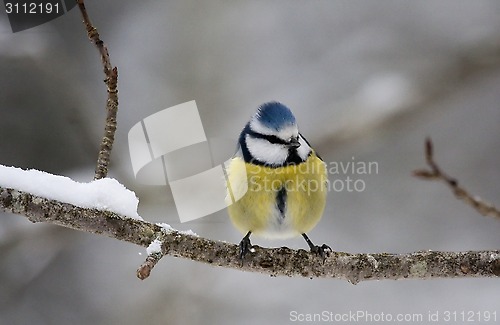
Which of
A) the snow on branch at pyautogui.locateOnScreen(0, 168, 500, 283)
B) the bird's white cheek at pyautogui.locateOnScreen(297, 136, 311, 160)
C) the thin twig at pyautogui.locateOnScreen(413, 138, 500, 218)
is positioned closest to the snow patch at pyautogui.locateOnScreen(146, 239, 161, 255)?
the snow on branch at pyautogui.locateOnScreen(0, 168, 500, 283)

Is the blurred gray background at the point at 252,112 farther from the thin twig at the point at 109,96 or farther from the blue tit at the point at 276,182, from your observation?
the thin twig at the point at 109,96

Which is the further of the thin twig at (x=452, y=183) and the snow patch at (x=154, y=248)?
the snow patch at (x=154, y=248)

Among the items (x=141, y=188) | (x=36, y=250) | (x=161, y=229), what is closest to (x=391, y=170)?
(x=141, y=188)

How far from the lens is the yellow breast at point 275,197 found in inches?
98.0

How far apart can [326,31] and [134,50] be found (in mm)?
1618

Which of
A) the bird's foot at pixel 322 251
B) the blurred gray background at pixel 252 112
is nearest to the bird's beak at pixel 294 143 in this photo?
the bird's foot at pixel 322 251

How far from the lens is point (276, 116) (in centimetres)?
250

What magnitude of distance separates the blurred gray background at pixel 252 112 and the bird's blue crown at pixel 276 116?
1631 millimetres

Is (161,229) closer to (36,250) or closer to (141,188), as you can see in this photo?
(141,188)

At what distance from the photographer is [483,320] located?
426 centimetres

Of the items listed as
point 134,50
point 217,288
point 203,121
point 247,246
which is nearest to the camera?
point 247,246

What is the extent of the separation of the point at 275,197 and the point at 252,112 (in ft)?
7.80

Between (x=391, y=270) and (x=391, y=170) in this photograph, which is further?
(x=391, y=170)

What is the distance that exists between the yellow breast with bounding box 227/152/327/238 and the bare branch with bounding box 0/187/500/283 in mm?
278
